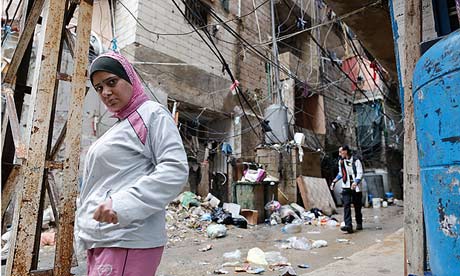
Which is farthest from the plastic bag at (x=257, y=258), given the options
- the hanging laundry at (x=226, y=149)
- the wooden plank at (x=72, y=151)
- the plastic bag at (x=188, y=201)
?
the hanging laundry at (x=226, y=149)

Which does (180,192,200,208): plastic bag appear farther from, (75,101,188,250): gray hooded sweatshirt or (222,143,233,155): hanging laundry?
(75,101,188,250): gray hooded sweatshirt

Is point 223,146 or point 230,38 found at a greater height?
point 230,38

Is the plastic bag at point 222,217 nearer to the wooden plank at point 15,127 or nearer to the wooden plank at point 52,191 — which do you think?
the wooden plank at point 52,191

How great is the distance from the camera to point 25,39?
253 centimetres

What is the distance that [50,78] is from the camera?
2.14m

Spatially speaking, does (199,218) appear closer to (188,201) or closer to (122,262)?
(188,201)

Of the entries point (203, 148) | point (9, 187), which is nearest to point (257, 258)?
point (9, 187)

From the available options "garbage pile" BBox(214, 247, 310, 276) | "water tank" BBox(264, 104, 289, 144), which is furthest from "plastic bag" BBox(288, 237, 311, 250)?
"water tank" BBox(264, 104, 289, 144)

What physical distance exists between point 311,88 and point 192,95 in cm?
407

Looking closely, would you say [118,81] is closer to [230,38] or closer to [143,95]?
[143,95]

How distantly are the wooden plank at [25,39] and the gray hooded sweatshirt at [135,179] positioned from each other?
175cm

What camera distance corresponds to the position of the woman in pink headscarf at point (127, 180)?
3.62ft

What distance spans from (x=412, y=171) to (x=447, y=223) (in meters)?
0.61

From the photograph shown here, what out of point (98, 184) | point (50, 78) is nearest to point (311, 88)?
point (50, 78)
